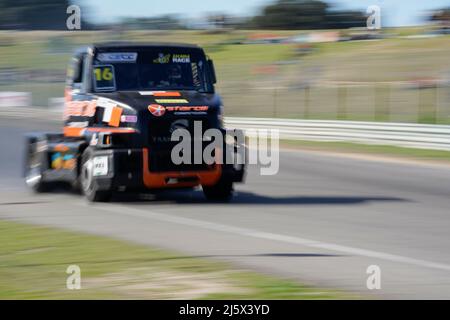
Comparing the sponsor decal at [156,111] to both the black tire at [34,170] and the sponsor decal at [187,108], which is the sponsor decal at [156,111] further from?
the black tire at [34,170]

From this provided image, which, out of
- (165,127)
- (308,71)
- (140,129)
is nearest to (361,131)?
(165,127)

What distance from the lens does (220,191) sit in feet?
40.8

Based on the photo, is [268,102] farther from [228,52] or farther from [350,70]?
[228,52]

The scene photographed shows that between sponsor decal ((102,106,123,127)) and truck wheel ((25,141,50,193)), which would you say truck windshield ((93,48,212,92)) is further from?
truck wheel ((25,141,50,193))

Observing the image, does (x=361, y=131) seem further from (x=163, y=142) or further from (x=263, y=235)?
(x=263, y=235)

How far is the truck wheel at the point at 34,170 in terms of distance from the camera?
1312cm

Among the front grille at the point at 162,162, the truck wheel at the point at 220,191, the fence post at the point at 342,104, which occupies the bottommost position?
the fence post at the point at 342,104

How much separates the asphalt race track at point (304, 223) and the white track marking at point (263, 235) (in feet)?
0.04

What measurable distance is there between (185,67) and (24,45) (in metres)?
45.1

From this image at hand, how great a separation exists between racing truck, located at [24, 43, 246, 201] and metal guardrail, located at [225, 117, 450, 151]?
1047 cm

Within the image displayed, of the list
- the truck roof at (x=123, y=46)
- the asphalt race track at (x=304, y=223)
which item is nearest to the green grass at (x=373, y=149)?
the asphalt race track at (x=304, y=223)

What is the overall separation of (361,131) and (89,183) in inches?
544

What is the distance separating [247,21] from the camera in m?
77.7
